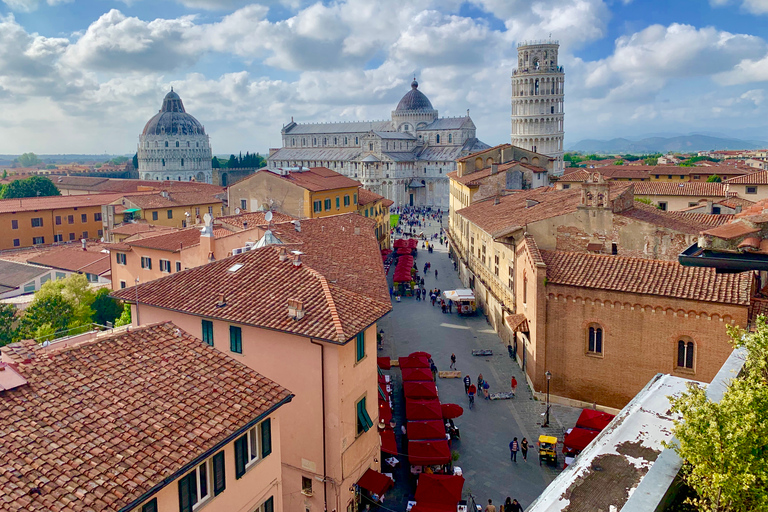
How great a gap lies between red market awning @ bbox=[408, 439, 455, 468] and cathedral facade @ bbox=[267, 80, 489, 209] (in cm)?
9361

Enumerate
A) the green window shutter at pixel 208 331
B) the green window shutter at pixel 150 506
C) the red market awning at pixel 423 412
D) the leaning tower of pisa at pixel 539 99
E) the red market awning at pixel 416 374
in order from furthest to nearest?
the leaning tower of pisa at pixel 539 99
the red market awning at pixel 416 374
the red market awning at pixel 423 412
the green window shutter at pixel 208 331
the green window shutter at pixel 150 506

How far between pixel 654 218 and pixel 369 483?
18387 mm

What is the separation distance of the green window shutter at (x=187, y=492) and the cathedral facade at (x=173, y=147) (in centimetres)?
14424

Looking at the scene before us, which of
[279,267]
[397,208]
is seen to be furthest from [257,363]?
[397,208]

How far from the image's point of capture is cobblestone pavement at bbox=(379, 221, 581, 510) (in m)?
19.0

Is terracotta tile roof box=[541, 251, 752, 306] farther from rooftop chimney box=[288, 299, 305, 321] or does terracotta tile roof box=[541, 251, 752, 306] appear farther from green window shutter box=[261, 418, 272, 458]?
green window shutter box=[261, 418, 272, 458]

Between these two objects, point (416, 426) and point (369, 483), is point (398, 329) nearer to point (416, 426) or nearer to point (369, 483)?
point (416, 426)

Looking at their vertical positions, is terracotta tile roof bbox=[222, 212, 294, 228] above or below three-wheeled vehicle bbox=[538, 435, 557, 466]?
above

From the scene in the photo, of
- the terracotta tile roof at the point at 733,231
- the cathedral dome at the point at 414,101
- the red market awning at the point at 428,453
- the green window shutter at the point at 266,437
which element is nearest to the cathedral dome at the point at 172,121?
the cathedral dome at the point at 414,101

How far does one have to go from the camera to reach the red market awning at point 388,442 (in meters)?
19.6

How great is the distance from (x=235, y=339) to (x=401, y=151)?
108 m

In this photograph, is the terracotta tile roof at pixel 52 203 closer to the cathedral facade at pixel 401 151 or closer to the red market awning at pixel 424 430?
the red market awning at pixel 424 430

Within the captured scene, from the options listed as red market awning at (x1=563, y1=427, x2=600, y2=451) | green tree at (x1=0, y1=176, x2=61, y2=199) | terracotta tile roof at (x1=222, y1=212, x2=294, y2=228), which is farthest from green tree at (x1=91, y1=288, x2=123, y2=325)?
green tree at (x1=0, y1=176, x2=61, y2=199)

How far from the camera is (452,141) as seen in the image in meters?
124
